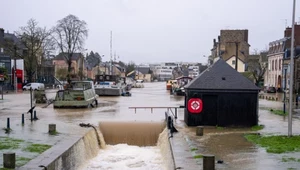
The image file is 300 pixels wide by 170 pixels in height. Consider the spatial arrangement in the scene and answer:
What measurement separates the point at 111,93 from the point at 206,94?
31874 mm

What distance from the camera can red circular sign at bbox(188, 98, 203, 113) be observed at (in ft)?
74.9

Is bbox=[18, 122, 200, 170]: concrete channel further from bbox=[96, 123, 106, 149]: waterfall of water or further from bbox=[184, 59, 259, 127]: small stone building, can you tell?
bbox=[184, 59, 259, 127]: small stone building

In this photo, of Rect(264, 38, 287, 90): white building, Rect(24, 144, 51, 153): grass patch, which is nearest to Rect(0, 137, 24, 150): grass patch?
Rect(24, 144, 51, 153): grass patch

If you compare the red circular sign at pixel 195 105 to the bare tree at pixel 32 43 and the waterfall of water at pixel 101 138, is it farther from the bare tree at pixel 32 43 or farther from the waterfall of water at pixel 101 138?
the bare tree at pixel 32 43

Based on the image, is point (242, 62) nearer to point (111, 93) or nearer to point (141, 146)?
point (111, 93)

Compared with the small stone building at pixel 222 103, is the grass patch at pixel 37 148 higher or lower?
lower

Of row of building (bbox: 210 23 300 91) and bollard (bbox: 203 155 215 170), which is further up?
row of building (bbox: 210 23 300 91)

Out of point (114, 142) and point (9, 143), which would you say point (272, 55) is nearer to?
point (114, 142)

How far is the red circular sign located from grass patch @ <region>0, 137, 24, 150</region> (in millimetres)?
9182

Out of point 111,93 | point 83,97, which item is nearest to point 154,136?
point 83,97

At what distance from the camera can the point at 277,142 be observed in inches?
691

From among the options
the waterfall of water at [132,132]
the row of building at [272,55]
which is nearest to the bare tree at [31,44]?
the row of building at [272,55]

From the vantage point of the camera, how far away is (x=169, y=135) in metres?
19.8

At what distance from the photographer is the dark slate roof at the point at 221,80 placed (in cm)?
2291
